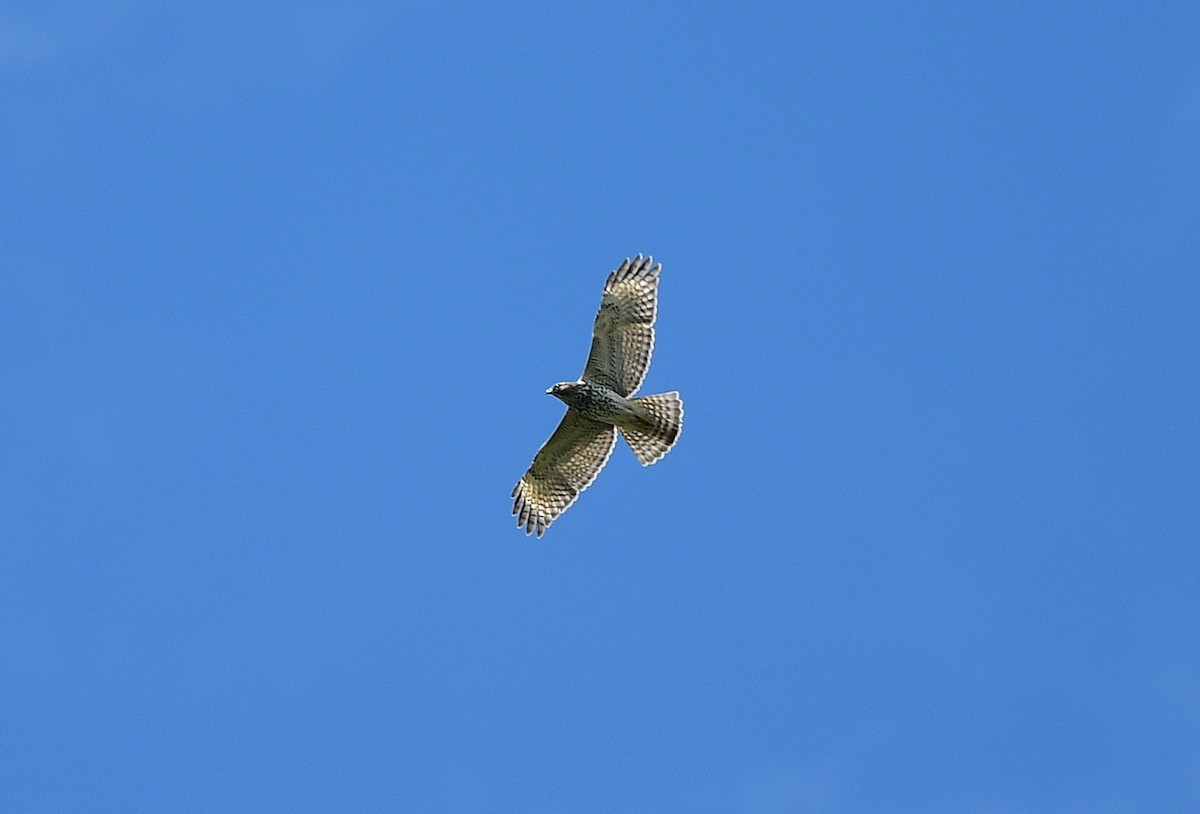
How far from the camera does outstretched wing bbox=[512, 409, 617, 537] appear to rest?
85.6ft

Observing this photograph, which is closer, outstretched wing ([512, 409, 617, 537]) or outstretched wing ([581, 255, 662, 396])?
outstretched wing ([581, 255, 662, 396])

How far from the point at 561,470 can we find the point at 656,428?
1.81 metres

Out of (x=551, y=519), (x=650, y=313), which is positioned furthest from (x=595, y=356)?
(x=551, y=519)

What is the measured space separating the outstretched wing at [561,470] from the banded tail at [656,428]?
456mm

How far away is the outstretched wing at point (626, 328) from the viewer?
25.0m

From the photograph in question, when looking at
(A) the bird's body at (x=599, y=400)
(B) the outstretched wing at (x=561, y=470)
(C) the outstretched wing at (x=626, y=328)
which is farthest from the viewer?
(B) the outstretched wing at (x=561, y=470)

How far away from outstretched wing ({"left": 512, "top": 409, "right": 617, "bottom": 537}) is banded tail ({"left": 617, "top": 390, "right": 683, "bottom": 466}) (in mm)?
456

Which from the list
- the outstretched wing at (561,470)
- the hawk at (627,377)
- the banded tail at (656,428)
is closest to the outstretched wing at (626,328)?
the hawk at (627,377)

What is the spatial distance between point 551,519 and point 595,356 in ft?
8.72

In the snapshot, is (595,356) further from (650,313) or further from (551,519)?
(551,519)

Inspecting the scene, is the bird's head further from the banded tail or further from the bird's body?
the banded tail

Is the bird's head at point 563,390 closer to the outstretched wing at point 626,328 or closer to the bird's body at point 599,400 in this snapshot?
the bird's body at point 599,400

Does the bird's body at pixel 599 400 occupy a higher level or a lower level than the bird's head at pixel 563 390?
lower

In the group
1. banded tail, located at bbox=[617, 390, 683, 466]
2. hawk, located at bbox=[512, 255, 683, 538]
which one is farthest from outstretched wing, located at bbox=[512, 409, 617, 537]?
banded tail, located at bbox=[617, 390, 683, 466]
